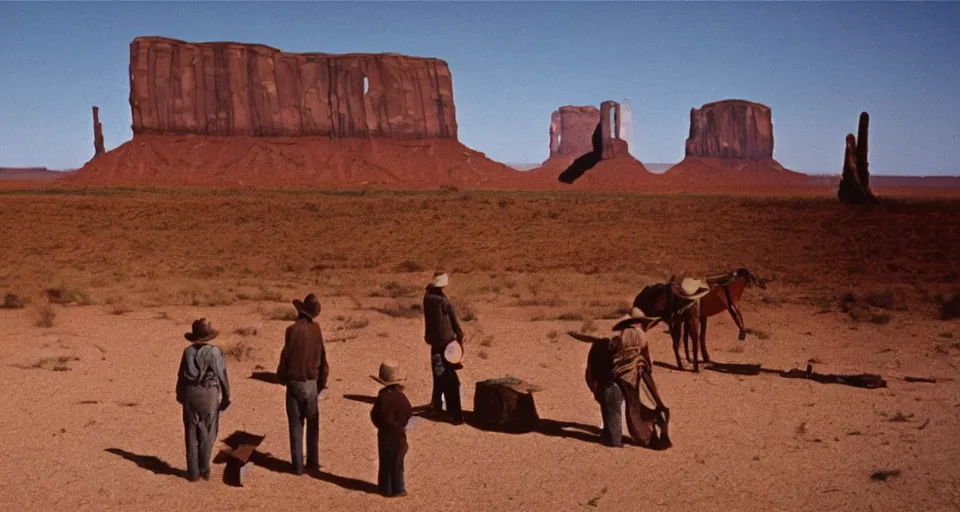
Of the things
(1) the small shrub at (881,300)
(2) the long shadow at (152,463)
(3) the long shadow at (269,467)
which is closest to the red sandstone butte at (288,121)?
(1) the small shrub at (881,300)

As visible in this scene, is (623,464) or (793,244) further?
(793,244)

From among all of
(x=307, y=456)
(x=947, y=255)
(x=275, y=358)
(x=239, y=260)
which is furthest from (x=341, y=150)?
(x=307, y=456)

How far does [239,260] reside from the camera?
1389 inches

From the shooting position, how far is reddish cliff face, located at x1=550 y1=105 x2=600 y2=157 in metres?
186

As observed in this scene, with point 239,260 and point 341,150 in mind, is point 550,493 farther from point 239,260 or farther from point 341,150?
point 341,150

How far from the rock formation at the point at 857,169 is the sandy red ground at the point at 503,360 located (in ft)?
9.05

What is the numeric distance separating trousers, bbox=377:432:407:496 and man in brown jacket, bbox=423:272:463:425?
2.40 m

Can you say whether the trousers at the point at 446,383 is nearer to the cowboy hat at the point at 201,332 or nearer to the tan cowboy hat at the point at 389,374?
the tan cowboy hat at the point at 389,374

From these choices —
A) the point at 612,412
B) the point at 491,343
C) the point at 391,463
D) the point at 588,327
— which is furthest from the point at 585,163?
the point at 391,463

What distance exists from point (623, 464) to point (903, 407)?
15.6ft

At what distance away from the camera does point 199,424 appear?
8867 millimetres

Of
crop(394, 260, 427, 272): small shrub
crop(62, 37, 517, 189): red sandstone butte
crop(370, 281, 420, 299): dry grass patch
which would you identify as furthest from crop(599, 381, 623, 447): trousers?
crop(62, 37, 517, 189): red sandstone butte

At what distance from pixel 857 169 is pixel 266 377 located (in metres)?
35.8

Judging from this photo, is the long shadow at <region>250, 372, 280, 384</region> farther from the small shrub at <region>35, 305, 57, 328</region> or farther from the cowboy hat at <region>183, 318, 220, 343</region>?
the small shrub at <region>35, 305, 57, 328</region>
